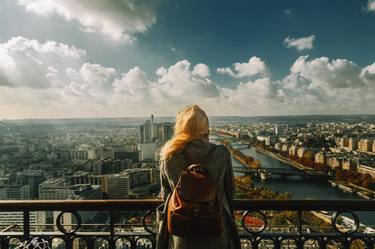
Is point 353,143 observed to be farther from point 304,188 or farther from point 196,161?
point 196,161

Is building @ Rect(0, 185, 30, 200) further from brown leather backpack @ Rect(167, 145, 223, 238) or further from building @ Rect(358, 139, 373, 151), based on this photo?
building @ Rect(358, 139, 373, 151)

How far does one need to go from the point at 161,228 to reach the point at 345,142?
95.5 feet

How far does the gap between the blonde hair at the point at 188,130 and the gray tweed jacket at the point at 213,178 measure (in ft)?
0.07

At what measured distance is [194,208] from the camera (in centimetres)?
124

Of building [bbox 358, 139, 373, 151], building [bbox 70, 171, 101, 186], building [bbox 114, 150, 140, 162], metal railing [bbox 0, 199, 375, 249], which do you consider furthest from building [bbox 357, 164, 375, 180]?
metal railing [bbox 0, 199, 375, 249]

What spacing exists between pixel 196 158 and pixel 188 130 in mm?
119

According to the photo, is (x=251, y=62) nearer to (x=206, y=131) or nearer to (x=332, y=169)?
(x=332, y=169)

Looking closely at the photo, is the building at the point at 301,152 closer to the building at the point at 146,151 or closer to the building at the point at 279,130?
the building at the point at 279,130

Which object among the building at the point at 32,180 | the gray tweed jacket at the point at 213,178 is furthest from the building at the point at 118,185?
the gray tweed jacket at the point at 213,178

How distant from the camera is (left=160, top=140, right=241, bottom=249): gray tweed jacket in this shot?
4.27ft

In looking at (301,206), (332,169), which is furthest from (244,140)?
(301,206)

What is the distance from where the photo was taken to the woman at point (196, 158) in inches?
51.8

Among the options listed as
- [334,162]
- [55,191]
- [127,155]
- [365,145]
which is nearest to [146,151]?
[127,155]

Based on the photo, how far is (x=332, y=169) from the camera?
834 inches
